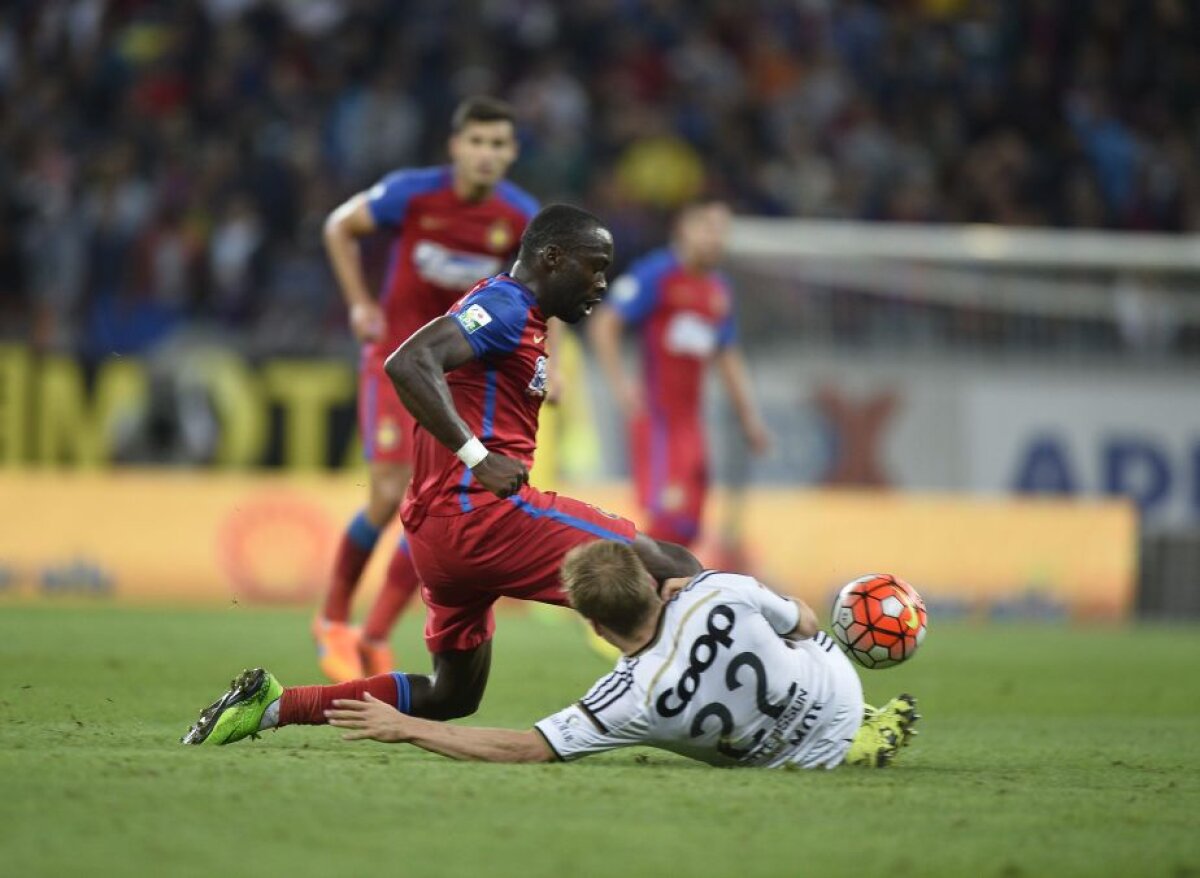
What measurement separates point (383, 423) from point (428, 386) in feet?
9.82

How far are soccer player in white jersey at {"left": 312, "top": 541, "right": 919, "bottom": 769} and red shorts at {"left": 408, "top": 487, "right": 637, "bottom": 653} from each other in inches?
16.7

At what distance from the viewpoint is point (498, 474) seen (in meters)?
5.94

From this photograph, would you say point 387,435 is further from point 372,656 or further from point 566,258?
point 566,258

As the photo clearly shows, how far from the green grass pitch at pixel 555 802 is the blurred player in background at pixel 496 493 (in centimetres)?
23

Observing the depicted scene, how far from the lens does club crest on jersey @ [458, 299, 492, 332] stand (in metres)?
6.07

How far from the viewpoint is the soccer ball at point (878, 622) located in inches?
253

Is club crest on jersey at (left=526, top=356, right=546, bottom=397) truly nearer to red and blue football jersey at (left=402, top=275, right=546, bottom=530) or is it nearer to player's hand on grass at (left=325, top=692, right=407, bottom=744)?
red and blue football jersey at (left=402, top=275, right=546, bottom=530)

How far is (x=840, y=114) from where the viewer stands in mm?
19578

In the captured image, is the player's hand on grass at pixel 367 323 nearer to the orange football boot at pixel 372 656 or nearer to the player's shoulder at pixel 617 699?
the orange football boot at pixel 372 656

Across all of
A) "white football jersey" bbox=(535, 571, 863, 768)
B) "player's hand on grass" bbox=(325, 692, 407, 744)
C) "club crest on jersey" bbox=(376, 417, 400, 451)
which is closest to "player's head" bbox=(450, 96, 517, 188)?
"club crest on jersey" bbox=(376, 417, 400, 451)

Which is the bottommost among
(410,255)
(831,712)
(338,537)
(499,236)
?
(338,537)

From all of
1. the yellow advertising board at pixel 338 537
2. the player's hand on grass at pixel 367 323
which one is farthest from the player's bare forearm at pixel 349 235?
the yellow advertising board at pixel 338 537

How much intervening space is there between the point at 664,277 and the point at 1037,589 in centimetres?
562

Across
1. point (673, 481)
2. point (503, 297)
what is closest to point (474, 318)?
point (503, 297)
